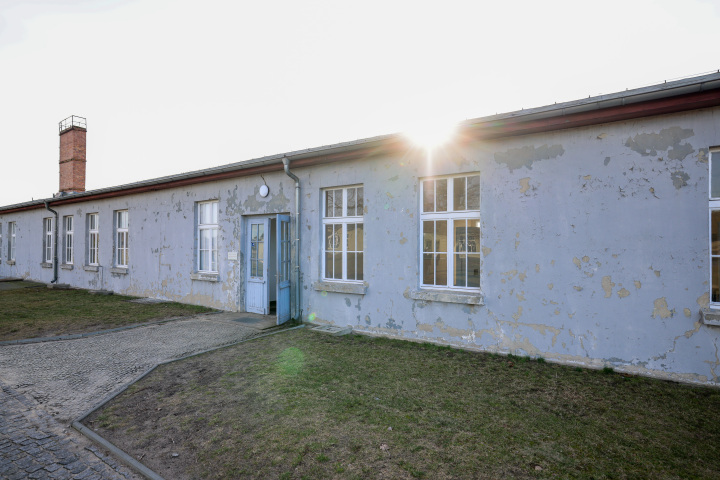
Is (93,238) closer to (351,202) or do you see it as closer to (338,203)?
(338,203)

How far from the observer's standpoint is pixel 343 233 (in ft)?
25.2

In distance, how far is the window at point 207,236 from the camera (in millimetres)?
10133

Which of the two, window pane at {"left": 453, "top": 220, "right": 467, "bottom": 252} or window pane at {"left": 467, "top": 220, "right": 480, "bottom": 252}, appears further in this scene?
window pane at {"left": 453, "top": 220, "right": 467, "bottom": 252}

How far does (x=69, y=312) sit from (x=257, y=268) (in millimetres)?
4857

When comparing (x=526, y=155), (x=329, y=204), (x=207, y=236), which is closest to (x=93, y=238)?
(x=207, y=236)

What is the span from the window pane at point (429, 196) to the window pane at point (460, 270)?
92 centimetres

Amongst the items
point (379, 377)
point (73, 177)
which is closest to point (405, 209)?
point (379, 377)

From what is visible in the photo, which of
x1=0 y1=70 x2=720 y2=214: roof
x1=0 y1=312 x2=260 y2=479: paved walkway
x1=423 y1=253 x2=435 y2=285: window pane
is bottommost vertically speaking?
x1=0 y1=312 x2=260 y2=479: paved walkway

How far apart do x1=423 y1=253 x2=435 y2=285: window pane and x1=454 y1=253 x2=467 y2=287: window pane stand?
40 cm

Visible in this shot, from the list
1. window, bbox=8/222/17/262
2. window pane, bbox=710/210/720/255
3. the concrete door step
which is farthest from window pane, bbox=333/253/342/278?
window, bbox=8/222/17/262

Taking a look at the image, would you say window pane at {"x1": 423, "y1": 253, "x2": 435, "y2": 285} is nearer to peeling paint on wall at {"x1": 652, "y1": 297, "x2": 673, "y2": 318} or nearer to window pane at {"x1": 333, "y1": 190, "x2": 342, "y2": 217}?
window pane at {"x1": 333, "y1": 190, "x2": 342, "y2": 217}

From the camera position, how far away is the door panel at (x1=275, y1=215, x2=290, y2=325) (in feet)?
26.0

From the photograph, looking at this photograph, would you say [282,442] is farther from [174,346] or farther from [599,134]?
[599,134]

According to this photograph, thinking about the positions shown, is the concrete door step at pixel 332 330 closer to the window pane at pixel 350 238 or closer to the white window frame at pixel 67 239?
the window pane at pixel 350 238
